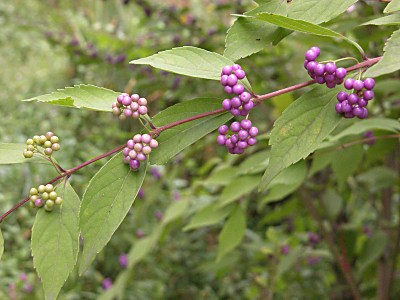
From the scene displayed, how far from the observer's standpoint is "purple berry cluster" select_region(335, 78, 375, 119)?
2.44 feet

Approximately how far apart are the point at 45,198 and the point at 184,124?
21cm

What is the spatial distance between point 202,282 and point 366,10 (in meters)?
1.92

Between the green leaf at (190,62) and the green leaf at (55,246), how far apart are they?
0.79ft

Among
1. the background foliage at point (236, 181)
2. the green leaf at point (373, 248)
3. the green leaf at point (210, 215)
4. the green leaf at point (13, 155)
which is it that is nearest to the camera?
the green leaf at point (13, 155)

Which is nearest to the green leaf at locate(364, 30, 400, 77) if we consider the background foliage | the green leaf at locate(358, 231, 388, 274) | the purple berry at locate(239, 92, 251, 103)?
the background foliage

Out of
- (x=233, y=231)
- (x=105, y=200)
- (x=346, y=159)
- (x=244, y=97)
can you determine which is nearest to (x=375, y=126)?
(x=346, y=159)

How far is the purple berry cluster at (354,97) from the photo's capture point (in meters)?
0.74

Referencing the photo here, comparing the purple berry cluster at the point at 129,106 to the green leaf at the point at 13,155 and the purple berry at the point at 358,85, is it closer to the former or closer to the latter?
the green leaf at the point at 13,155

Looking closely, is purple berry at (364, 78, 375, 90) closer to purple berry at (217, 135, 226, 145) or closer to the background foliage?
the background foliage

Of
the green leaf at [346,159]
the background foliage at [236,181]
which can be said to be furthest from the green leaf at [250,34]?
the green leaf at [346,159]

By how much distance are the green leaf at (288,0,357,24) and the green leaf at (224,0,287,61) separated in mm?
23

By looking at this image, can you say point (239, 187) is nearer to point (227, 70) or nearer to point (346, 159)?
point (346, 159)

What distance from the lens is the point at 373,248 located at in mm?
1839

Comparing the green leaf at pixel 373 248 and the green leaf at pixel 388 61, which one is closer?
the green leaf at pixel 388 61
